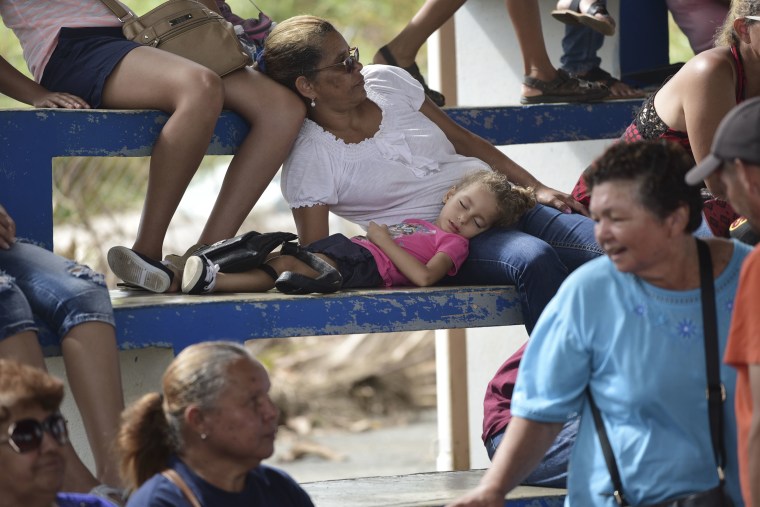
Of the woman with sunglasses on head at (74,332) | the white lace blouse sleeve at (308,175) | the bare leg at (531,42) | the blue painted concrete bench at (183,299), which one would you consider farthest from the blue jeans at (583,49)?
the woman with sunglasses on head at (74,332)

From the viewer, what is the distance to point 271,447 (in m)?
2.49

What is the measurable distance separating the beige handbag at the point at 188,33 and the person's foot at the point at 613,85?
162 cm

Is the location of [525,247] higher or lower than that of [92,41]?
lower

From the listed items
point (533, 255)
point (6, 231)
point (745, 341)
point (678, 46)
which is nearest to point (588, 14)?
point (533, 255)

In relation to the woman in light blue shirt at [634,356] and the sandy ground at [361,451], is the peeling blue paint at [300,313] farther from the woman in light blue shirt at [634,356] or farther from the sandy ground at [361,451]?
the sandy ground at [361,451]

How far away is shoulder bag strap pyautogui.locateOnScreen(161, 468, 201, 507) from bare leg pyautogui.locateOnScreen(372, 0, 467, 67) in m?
2.65

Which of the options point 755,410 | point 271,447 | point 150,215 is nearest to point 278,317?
point 150,215

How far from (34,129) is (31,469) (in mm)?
1645

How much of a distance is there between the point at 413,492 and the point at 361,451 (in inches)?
215

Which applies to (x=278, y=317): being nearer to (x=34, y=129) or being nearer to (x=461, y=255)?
(x=461, y=255)

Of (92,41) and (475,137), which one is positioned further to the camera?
(475,137)

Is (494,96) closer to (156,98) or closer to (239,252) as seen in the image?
(156,98)

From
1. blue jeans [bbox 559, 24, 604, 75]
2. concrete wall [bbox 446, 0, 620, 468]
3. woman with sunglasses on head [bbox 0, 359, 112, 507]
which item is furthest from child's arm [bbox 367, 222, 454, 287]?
concrete wall [bbox 446, 0, 620, 468]

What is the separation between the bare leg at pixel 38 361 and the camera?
2.95 m
